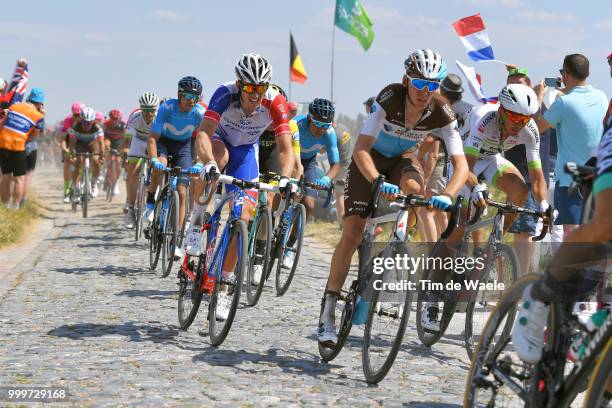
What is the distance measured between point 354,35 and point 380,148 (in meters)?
18.1

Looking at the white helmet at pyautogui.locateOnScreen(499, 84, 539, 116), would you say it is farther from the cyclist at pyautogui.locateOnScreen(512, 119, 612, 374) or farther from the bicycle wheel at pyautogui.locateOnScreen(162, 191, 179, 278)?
the bicycle wheel at pyautogui.locateOnScreen(162, 191, 179, 278)

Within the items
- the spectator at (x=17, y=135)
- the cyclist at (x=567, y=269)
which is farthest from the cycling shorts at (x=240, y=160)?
the spectator at (x=17, y=135)

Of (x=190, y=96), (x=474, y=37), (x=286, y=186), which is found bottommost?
(x=286, y=186)

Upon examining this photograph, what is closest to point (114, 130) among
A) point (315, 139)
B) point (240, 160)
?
point (315, 139)

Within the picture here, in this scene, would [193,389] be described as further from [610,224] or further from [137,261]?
[137,261]

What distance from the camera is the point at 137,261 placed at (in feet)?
41.5

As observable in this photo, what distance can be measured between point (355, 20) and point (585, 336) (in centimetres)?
2172

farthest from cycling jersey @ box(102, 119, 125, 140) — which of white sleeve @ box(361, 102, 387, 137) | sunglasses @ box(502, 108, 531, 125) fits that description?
white sleeve @ box(361, 102, 387, 137)

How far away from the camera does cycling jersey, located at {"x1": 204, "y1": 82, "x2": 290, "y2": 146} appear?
8211mm

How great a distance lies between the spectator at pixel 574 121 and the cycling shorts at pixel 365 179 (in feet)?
7.19

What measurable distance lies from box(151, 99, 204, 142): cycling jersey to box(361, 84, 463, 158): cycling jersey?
5792 millimetres

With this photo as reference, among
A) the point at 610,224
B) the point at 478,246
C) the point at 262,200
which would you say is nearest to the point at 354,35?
the point at 262,200

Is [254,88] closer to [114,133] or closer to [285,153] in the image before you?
[285,153]

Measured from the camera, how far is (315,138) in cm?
1184
